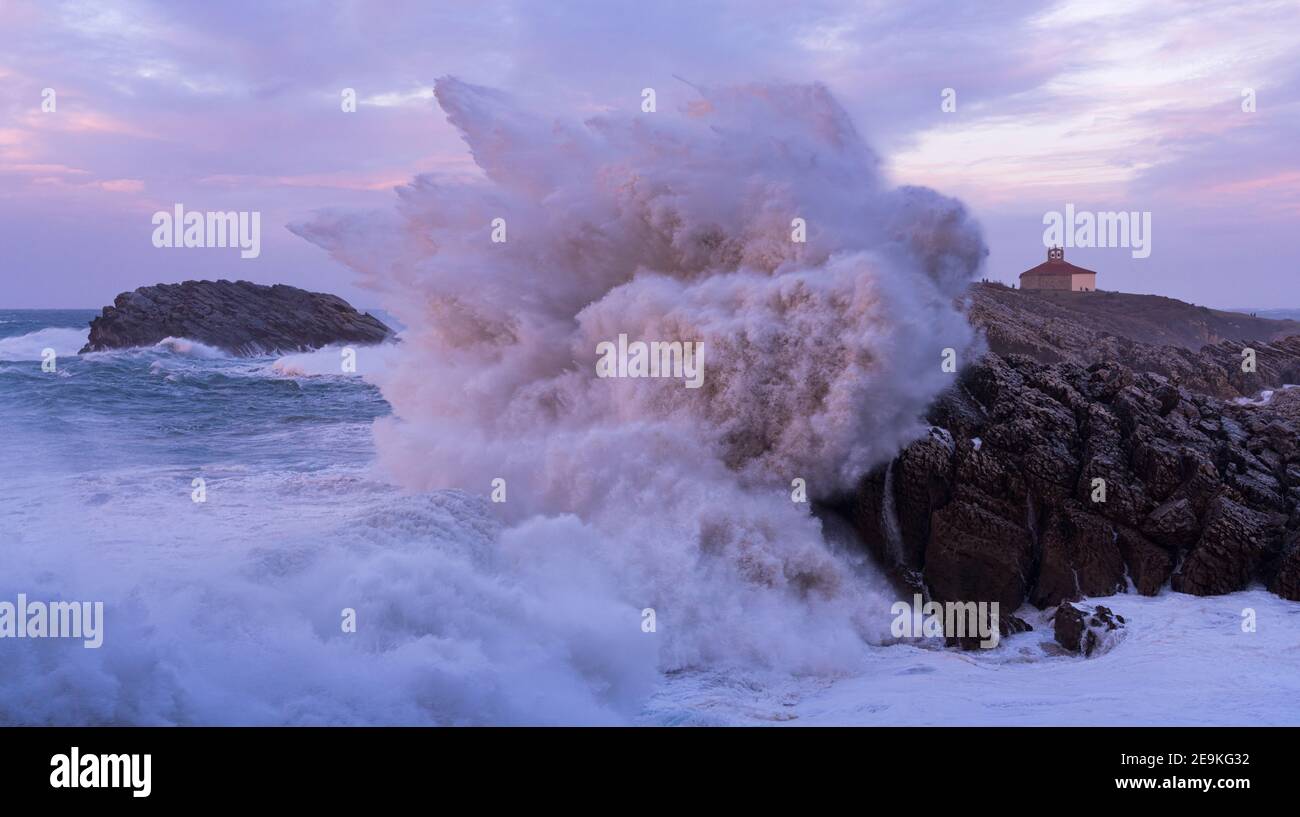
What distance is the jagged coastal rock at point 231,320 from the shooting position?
56344mm

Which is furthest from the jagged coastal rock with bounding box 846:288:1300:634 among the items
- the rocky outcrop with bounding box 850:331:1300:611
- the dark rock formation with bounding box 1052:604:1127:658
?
the dark rock formation with bounding box 1052:604:1127:658

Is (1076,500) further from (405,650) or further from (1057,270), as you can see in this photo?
(1057,270)

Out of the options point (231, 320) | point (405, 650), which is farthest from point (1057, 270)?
point (405, 650)

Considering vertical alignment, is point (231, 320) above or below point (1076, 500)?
above

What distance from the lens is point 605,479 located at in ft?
40.6

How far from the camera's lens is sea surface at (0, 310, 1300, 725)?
7547 millimetres

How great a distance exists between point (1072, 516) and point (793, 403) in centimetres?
349

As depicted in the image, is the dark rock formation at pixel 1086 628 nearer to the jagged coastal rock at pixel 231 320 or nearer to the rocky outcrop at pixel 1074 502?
the rocky outcrop at pixel 1074 502

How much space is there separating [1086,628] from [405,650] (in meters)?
6.77

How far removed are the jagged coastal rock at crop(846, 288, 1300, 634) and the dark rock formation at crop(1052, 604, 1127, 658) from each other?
0.98 meters

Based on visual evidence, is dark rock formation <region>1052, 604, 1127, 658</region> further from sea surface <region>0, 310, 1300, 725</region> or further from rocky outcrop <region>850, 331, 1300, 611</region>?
rocky outcrop <region>850, 331, 1300, 611</region>

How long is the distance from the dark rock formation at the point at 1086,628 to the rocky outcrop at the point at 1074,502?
3.22 feet

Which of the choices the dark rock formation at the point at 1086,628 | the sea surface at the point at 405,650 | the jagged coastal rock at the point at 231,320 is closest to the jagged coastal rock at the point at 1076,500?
the sea surface at the point at 405,650

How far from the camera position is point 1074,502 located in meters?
12.1
